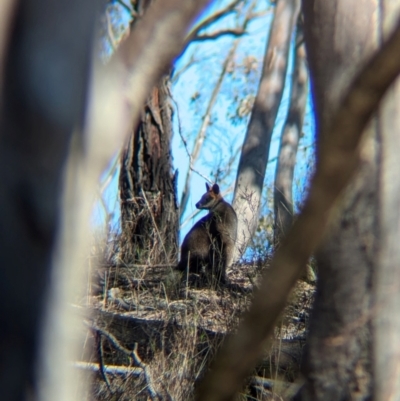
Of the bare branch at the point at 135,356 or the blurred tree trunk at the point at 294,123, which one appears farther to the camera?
the blurred tree trunk at the point at 294,123

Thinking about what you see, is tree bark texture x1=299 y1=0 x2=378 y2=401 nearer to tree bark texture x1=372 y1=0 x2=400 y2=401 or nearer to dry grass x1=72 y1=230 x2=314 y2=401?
tree bark texture x1=372 y1=0 x2=400 y2=401

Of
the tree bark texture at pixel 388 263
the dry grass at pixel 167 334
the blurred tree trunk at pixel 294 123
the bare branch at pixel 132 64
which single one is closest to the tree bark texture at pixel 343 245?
the tree bark texture at pixel 388 263

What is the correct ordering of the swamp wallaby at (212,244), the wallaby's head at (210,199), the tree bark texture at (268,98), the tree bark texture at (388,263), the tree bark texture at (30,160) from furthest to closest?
the tree bark texture at (268,98) < the wallaby's head at (210,199) < the swamp wallaby at (212,244) < the tree bark texture at (388,263) < the tree bark texture at (30,160)

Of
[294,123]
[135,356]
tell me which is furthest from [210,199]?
[294,123]

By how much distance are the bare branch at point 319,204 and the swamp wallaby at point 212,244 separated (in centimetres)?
566

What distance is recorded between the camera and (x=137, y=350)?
6078 millimetres

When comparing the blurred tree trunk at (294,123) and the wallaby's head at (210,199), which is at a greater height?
the blurred tree trunk at (294,123)

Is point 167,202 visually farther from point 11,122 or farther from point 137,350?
point 11,122

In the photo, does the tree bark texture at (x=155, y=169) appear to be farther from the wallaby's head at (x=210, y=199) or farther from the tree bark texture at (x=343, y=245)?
the tree bark texture at (x=343, y=245)

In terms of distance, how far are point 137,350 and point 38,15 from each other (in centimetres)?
497

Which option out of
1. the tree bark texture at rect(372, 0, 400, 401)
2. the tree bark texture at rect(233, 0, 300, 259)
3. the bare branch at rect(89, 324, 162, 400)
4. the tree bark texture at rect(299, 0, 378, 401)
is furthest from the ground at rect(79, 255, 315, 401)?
the tree bark texture at rect(233, 0, 300, 259)

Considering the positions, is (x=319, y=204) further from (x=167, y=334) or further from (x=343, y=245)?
(x=167, y=334)

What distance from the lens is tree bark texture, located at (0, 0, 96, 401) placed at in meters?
1.40

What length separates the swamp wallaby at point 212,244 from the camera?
7516mm
